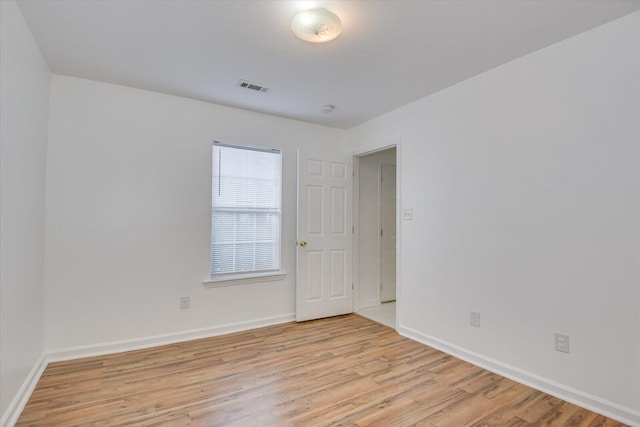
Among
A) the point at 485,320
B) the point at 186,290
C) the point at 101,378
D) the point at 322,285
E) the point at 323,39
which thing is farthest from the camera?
the point at 322,285

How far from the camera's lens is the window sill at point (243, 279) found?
3.36 m

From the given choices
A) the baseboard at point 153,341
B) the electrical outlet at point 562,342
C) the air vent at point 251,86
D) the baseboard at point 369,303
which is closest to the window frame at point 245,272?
the baseboard at point 153,341

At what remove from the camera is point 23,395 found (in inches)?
81.0

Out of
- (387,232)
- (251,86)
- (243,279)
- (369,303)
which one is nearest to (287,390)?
(243,279)

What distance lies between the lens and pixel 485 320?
8.64 feet

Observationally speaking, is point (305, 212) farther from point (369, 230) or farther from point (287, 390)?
point (287, 390)

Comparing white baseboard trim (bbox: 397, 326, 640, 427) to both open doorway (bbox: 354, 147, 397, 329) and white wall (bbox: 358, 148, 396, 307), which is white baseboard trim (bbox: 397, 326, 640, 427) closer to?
open doorway (bbox: 354, 147, 397, 329)

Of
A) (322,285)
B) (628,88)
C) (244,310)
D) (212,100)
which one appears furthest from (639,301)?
(212,100)

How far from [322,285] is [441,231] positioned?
1636 mm

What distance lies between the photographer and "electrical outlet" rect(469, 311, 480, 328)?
2.69 meters

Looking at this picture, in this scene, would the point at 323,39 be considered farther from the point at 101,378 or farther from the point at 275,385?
the point at 101,378

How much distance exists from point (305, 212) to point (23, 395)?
2.79 m

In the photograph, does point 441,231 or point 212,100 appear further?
point 212,100

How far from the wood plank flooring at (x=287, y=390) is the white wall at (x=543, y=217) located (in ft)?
0.93
